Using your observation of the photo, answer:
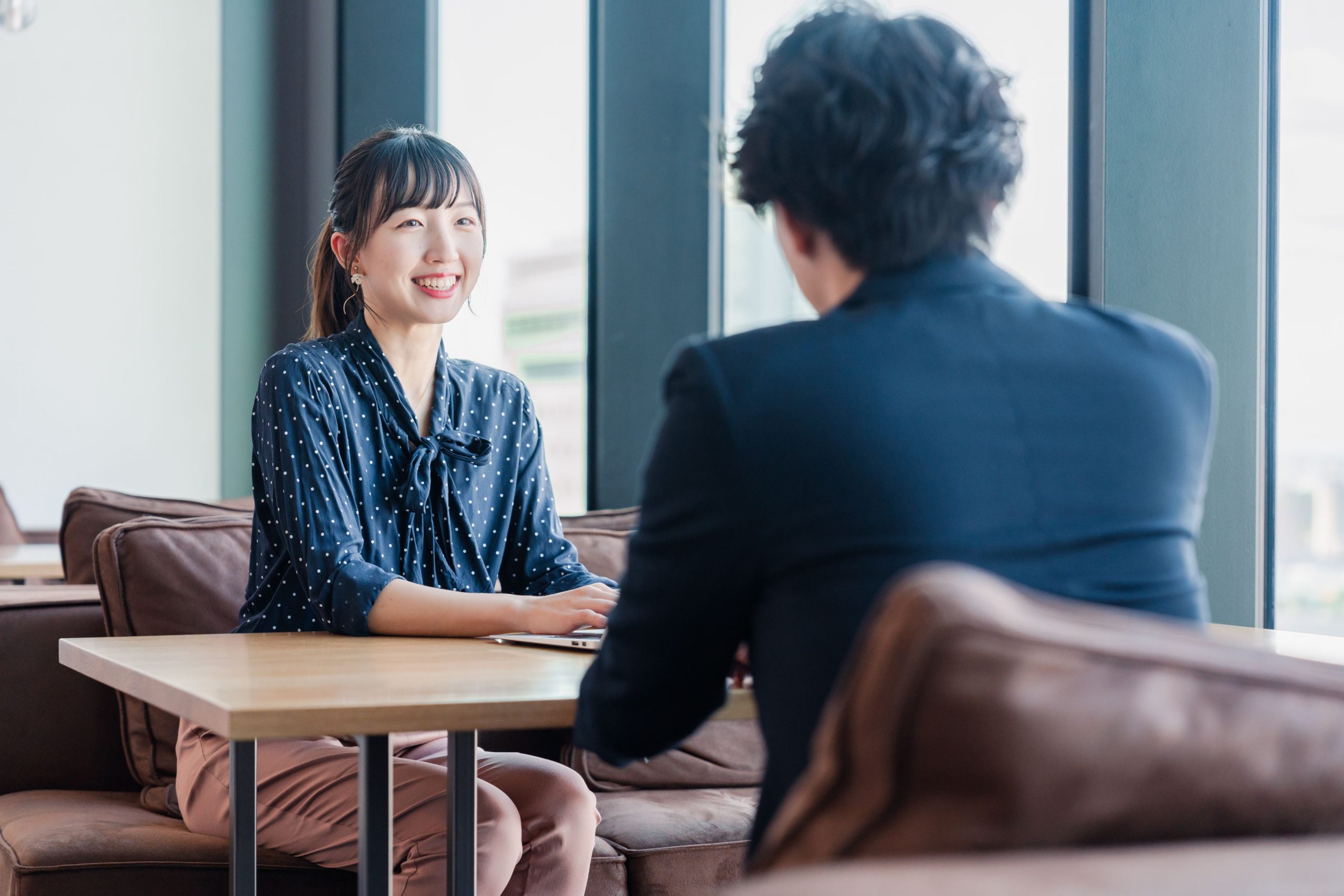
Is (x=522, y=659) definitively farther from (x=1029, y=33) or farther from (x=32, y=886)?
(x=1029, y=33)

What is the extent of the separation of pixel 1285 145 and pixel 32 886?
2.08m

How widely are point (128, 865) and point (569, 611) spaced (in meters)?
0.67

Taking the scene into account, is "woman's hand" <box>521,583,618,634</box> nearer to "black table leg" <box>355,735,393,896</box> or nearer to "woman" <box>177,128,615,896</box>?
"woman" <box>177,128,615,896</box>

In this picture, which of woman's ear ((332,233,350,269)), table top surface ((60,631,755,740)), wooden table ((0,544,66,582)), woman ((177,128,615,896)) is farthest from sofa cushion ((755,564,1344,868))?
wooden table ((0,544,66,582))

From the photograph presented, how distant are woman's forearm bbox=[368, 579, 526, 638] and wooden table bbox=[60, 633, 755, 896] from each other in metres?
0.02

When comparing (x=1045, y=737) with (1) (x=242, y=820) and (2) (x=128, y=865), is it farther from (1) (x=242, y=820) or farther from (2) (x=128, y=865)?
(2) (x=128, y=865)

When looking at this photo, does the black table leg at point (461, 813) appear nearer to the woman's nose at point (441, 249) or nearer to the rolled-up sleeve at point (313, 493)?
the rolled-up sleeve at point (313, 493)

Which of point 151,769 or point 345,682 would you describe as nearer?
point 345,682

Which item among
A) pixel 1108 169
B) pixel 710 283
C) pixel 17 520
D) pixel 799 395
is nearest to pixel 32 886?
pixel 799 395

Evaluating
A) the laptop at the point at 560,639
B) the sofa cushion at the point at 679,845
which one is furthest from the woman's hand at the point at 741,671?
the sofa cushion at the point at 679,845

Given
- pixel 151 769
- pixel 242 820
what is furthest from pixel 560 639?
pixel 151 769

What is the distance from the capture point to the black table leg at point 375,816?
1.16 meters

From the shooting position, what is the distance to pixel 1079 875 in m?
0.47

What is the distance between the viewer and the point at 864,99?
0.91m
